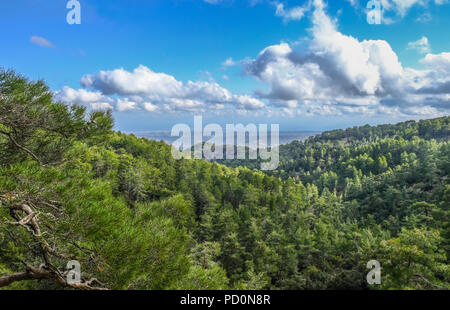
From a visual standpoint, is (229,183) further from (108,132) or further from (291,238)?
(108,132)

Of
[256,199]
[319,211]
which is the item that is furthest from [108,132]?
[319,211]

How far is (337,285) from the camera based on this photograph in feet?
81.0

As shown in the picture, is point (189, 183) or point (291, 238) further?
point (189, 183)

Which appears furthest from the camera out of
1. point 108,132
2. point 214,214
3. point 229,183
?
point 229,183

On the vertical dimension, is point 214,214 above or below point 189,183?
below

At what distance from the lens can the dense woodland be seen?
295cm

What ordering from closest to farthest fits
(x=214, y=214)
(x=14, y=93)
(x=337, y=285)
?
(x=14, y=93)
(x=337, y=285)
(x=214, y=214)

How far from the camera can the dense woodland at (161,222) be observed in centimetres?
295

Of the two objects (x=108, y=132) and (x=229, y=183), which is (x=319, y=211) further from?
(x=108, y=132)

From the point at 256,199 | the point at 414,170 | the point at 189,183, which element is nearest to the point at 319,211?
the point at 256,199

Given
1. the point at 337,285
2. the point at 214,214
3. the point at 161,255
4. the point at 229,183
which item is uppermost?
the point at 161,255

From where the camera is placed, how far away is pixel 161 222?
4152 mm

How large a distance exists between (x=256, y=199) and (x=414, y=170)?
45.3 meters

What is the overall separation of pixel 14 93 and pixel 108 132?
59.9 inches
